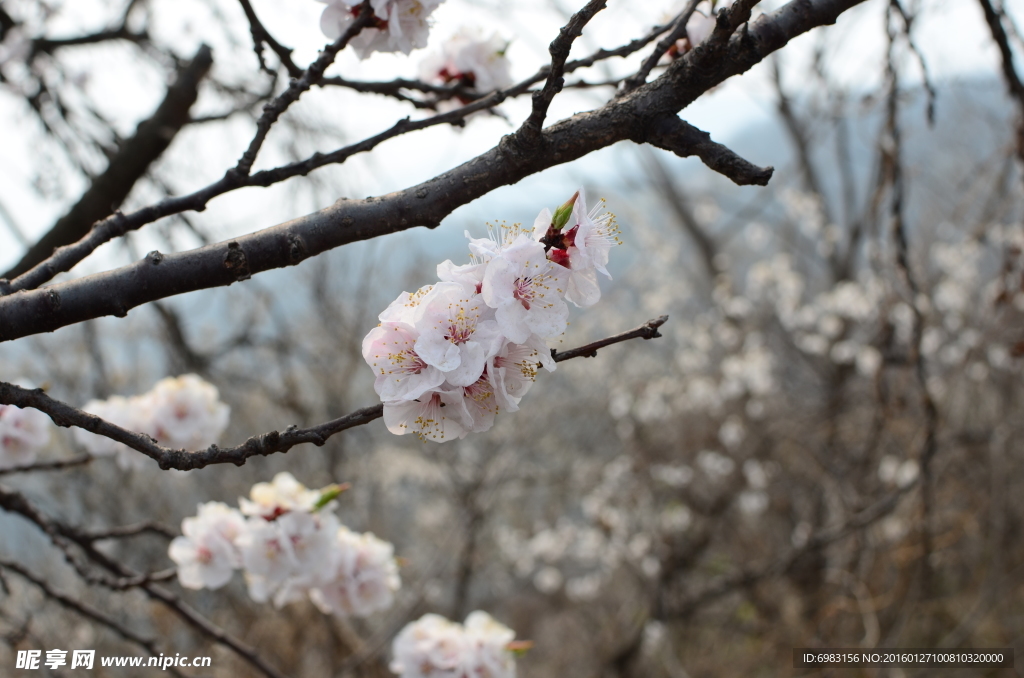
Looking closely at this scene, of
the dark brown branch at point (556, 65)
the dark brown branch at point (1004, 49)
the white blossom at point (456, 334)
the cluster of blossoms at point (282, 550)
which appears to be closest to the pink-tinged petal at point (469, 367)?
the white blossom at point (456, 334)

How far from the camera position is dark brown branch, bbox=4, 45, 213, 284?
6.59 ft

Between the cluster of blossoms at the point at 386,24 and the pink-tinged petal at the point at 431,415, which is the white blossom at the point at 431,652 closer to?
the pink-tinged petal at the point at 431,415

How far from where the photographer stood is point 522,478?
286 inches

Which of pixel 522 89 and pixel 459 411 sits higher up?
pixel 522 89

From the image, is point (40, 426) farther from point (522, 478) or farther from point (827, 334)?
point (827, 334)

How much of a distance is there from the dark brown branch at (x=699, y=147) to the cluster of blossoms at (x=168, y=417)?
1702mm

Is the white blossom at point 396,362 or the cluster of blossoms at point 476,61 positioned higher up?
the cluster of blossoms at point 476,61

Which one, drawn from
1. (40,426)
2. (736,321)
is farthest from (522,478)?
(40,426)

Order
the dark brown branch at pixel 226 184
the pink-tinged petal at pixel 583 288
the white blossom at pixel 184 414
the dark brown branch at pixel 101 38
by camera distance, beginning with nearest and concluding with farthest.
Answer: the pink-tinged petal at pixel 583 288
the dark brown branch at pixel 226 184
the white blossom at pixel 184 414
the dark brown branch at pixel 101 38

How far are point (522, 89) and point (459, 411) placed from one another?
28.0 inches

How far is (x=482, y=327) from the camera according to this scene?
33.5 inches

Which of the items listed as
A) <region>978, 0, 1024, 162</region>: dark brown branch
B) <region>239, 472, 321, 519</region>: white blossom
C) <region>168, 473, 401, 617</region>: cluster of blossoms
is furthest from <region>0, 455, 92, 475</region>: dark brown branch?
<region>978, 0, 1024, 162</region>: dark brown branch

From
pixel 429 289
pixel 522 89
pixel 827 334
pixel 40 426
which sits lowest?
pixel 429 289

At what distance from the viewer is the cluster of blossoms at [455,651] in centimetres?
179
